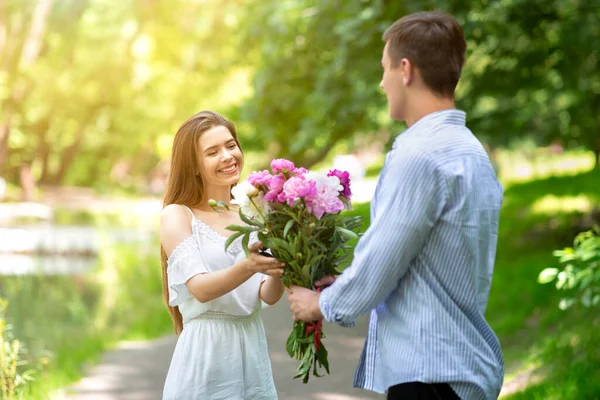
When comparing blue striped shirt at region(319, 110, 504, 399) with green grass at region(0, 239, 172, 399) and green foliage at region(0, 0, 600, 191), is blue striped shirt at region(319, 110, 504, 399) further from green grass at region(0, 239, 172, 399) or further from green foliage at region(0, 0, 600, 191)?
green foliage at region(0, 0, 600, 191)

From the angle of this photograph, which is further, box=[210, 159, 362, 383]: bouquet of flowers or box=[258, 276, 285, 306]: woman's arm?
box=[258, 276, 285, 306]: woman's arm

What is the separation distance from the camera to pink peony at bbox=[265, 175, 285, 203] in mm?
2885

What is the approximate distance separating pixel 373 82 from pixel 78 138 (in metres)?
37.7

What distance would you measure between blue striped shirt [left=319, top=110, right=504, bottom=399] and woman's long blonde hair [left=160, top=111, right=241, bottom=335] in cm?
104

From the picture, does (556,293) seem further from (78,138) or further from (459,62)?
(78,138)

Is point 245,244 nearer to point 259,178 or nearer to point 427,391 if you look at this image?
point 259,178

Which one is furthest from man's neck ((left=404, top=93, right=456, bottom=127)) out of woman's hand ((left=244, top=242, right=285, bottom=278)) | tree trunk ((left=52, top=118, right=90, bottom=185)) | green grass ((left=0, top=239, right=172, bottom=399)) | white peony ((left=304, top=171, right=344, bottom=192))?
tree trunk ((left=52, top=118, right=90, bottom=185))

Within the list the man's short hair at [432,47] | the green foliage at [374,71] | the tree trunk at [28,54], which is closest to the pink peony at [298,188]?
the man's short hair at [432,47]

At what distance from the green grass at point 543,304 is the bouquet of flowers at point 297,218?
240mm

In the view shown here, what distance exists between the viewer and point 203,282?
10.2ft

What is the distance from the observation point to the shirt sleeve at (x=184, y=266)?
10.4ft

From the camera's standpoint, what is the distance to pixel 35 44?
36.2 meters

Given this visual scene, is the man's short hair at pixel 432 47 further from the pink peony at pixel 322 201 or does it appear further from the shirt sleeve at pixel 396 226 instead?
the pink peony at pixel 322 201

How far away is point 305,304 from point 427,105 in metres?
0.79
